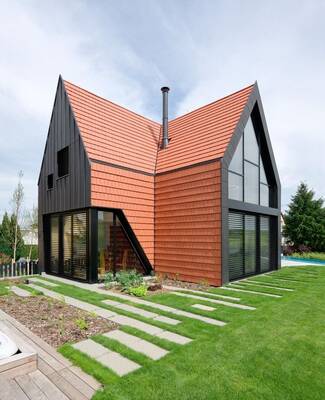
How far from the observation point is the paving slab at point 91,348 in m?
3.86

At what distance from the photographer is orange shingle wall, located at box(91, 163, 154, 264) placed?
9.13 meters

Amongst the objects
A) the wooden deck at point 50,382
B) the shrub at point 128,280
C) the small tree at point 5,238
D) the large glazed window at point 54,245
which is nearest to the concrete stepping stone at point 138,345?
the wooden deck at point 50,382

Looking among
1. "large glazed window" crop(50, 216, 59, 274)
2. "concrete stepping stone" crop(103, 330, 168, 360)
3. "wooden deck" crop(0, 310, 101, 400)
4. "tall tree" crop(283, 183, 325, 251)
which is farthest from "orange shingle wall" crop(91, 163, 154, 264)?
"tall tree" crop(283, 183, 325, 251)

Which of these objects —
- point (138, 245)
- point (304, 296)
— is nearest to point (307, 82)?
point (304, 296)

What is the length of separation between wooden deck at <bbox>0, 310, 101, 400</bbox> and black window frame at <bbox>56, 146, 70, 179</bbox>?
313 inches

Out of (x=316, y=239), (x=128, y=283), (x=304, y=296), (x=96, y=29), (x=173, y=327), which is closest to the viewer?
(x=173, y=327)

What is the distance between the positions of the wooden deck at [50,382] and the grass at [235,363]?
0.14m

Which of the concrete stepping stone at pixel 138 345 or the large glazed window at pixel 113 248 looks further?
the large glazed window at pixel 113 248

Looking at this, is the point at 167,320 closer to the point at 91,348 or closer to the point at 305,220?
the point at 91,348

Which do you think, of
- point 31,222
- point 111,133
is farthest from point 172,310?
point 31,222

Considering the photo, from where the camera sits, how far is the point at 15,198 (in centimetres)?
1888

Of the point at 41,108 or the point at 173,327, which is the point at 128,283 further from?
the point at 41,108

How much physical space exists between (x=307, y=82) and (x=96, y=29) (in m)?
8.17

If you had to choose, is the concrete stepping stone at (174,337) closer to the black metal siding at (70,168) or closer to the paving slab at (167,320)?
the paving slab at (167,320)
